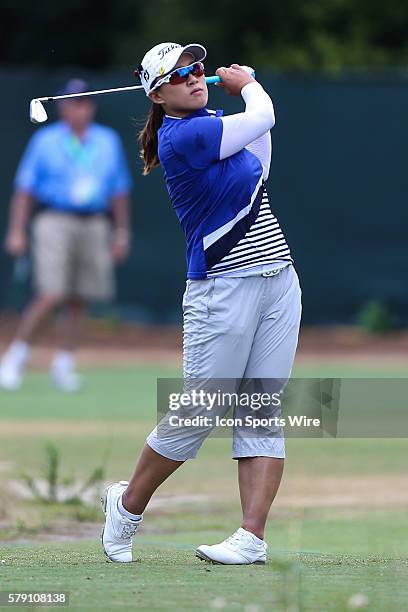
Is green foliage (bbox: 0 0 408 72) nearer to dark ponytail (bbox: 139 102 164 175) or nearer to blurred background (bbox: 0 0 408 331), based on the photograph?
blurred background (bbox: 0 0 408 331)

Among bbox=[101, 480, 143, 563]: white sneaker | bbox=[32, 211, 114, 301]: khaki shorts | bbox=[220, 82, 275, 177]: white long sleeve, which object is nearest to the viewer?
bbox=[220, 82, 275, 177]: white long sleeve

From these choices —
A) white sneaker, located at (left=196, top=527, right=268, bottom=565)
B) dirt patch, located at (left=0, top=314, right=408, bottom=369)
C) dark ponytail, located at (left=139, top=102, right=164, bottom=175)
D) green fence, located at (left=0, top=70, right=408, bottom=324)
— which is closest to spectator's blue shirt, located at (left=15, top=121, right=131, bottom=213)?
dirt patch, located at (left=0, top=314, right=408, bottom=369)

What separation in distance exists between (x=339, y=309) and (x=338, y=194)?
4.57ft

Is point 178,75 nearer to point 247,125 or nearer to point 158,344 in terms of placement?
point 247,125

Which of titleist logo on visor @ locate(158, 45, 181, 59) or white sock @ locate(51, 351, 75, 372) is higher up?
titleist logo on visor @ locate(158, 45, 181, 59)

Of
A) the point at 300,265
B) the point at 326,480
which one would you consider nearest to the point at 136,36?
the point at 300,265

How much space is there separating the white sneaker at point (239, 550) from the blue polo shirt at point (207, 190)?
0.99 m

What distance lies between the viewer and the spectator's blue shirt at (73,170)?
1361cm

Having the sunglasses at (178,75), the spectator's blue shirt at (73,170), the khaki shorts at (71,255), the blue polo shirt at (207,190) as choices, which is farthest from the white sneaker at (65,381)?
the sunglasses at (178,75)

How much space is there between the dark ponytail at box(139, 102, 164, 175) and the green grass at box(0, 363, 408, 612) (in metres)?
1.57

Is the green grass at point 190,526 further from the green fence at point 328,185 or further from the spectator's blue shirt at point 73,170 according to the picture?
the green fence at point 328,185

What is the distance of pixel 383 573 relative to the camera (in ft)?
18.2

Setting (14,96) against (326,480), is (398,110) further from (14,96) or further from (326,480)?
(326,480)

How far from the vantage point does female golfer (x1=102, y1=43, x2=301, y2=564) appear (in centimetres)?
565
